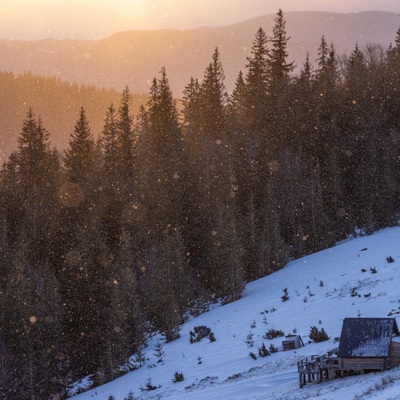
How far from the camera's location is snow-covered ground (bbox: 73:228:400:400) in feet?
80.1

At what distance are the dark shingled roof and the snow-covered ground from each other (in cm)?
94

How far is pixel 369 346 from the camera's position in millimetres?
24641

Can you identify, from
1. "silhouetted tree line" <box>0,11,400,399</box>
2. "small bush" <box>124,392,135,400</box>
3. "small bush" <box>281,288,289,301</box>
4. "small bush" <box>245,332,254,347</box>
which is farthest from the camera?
"silhouetted tree line" <box>0,11,400,399</box>

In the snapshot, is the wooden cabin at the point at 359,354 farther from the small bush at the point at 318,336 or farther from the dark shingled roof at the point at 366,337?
A: the small bush at the point at 318,336

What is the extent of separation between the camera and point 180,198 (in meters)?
64.5

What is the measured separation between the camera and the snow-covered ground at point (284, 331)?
24.4 metres

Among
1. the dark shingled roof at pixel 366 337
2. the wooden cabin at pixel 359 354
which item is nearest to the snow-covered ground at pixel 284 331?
the wooden cabin at pixel 359 354

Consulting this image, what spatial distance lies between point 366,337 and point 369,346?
405 mm

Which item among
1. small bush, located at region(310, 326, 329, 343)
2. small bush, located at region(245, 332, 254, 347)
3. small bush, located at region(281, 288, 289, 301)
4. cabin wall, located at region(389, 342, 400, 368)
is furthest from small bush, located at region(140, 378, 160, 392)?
small bush, located at region(281, 288, 289, 301)

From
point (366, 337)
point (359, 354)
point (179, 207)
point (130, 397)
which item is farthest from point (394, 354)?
point (179, 207)

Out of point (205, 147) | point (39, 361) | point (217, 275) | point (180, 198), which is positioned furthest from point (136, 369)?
point (205, 147)

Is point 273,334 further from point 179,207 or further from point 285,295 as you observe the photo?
point 179,207

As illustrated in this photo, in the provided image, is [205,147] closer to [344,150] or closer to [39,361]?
[344,150]

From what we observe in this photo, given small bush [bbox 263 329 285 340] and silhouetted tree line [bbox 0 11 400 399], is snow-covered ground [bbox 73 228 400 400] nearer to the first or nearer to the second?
small bush [bbox 263 329 285 340]
